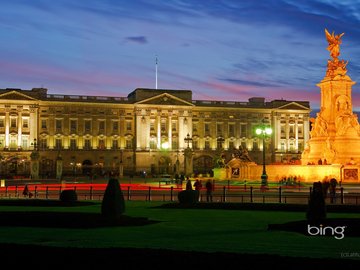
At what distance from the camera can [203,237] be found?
62.7ft

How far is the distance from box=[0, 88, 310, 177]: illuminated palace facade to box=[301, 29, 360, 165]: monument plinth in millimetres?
63844

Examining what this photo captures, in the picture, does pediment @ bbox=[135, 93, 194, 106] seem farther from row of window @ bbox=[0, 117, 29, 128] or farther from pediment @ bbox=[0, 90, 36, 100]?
pediment @ bbox=[0, 90, 36, 100]

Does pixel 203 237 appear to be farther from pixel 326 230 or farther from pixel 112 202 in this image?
pixel 112 202

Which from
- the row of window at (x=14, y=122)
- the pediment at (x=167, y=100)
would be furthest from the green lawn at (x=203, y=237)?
the pediment at (x=167, y=100)

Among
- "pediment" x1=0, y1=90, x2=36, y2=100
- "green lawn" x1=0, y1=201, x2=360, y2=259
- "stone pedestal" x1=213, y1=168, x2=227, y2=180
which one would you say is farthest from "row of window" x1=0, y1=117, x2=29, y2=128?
"green lawn" x1=0, y1=201, x2=360, y2=259

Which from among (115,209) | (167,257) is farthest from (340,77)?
(167,257)

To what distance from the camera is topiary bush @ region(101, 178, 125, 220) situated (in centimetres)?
2338

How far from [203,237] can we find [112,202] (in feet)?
18.3

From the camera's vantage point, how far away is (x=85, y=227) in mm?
21859

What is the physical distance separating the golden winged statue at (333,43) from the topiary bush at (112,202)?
135 feet

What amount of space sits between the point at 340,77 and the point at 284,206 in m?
31.6

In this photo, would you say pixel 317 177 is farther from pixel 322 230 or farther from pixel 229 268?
pixel 229 268

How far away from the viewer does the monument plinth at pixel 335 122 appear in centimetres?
5616

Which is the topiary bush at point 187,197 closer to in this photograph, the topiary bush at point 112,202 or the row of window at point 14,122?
the topiary bush at point 112,202
